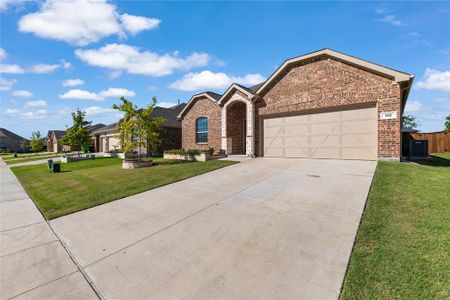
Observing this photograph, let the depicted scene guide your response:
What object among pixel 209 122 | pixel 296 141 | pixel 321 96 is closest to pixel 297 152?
pixel 296 141

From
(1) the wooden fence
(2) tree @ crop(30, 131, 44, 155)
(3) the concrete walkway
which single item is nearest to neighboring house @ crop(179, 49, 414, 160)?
(3) the concrete walkway

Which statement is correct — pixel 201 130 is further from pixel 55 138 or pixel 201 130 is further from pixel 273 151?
pixel 55 138

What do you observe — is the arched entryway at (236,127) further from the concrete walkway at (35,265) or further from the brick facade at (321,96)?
the concrete walkway at (35,265)

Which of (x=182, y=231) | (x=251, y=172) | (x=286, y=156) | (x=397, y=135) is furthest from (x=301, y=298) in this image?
(x=286, y=156)

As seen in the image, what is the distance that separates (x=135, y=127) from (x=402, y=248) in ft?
47.0

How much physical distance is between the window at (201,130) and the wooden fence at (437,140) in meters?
21.2

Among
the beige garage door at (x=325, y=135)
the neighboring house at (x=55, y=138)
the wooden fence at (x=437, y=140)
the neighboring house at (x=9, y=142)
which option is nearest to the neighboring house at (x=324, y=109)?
the beige garage door at (x=325, y=135)

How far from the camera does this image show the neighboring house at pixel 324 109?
9977 millimetres

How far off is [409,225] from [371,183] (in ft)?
9.56

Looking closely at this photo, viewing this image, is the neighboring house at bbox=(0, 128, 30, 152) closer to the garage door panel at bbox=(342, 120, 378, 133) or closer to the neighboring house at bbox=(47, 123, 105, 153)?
the neighboring house at bbox=(47, 123, 105, 153)

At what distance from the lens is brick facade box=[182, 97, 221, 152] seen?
56.2 ft

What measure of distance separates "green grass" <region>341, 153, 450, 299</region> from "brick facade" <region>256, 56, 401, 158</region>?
16.5 feet

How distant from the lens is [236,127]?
16844mm

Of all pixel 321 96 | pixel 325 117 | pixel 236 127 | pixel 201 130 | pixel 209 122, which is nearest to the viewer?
pixel 321 96
